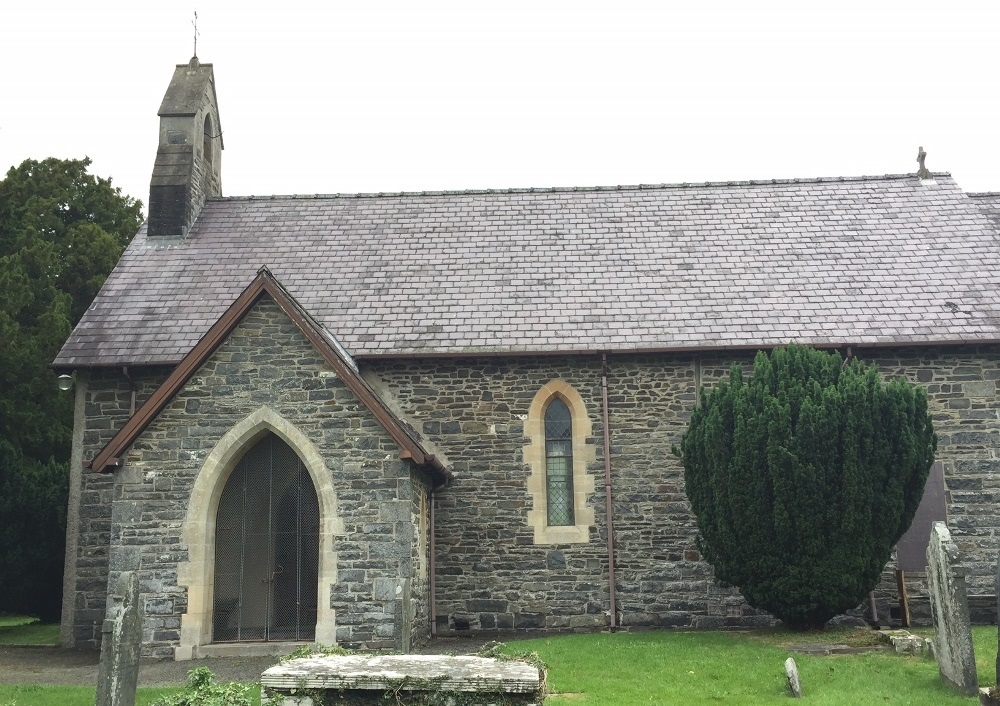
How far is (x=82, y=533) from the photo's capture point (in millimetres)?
16984

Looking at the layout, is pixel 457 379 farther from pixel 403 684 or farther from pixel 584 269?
pixel 403 684

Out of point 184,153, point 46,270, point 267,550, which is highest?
point 184,153

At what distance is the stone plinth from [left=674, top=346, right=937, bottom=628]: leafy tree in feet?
23.8

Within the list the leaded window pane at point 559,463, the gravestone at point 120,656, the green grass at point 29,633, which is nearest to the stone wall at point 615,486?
the leaded window pane at point 559,463

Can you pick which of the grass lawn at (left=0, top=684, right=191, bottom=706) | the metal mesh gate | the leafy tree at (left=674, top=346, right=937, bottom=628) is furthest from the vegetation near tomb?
the leafy tree at (left=674, top=346, right=937, bottom=628)

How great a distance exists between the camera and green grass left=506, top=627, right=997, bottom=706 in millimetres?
10766

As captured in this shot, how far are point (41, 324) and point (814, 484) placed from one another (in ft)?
67.1

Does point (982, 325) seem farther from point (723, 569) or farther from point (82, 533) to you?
point (82, 533)

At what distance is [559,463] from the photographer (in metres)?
17.1

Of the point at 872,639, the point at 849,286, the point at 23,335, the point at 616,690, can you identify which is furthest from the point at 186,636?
the point at 23,335

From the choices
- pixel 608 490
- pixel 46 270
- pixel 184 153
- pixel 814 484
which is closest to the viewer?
pixel 814 484

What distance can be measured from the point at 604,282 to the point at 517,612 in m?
6.23

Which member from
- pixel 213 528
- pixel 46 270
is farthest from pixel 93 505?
pixel 46 270

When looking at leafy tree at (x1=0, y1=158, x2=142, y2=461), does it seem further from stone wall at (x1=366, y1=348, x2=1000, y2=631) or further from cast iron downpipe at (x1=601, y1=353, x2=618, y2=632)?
cast iron downpipe at (x1=601, y1=353, x2=618, y2=632)
